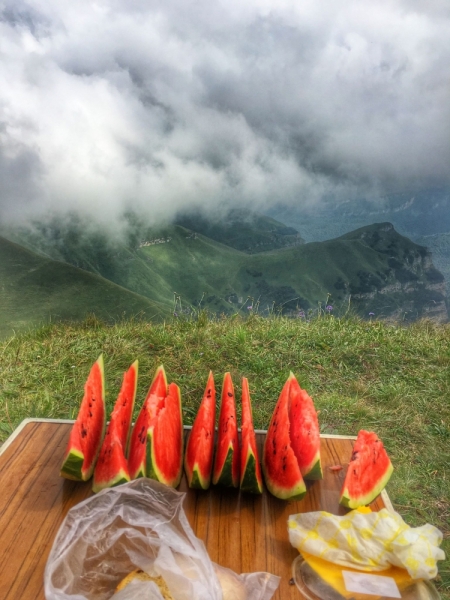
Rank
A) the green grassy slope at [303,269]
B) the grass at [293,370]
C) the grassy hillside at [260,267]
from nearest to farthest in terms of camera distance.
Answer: the grass at [293,370] → the green grassy slope at [303,269] → the grassy hillside at [260,267]

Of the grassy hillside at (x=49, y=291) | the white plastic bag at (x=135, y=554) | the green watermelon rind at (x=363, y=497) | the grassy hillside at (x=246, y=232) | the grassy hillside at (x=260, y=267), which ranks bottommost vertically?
the white plastic bag at (x=135, y=554)

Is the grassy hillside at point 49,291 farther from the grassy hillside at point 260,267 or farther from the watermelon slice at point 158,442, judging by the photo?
the watermelon slice at point 158,442

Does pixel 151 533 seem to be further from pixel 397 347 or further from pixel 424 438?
pixel 397 347

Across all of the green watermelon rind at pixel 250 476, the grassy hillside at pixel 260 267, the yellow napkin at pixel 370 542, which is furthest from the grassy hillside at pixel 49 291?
the yellow napkin at pixel 370 542

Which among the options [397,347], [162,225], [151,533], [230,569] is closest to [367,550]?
[230,569]

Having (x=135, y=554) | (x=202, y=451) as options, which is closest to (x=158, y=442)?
(x=202, y=451)

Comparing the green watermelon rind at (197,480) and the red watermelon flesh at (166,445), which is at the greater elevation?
the red watermelon flesh at (166,445)

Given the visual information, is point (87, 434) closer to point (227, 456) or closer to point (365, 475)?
point (227, 456)

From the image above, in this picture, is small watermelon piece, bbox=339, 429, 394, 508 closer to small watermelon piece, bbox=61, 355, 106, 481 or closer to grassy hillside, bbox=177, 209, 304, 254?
small watermelon piece, bbox=61, 355, 106, 481
